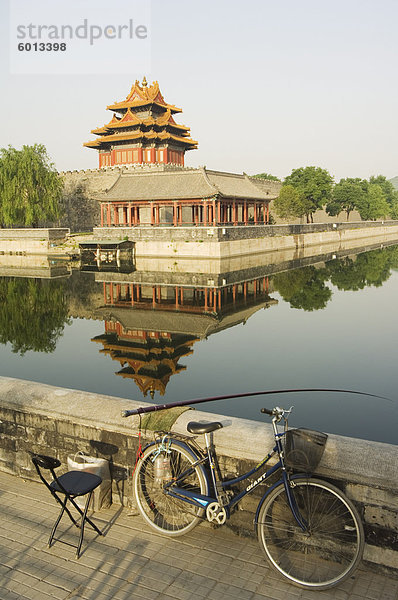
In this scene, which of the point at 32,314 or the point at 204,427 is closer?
the point at 204,427

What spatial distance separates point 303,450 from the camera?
3385mm

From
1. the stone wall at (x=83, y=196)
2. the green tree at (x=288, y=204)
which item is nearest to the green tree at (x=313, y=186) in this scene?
the green tree at (x=288, y=204)

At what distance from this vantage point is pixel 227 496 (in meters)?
3.81

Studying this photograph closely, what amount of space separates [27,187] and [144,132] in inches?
656

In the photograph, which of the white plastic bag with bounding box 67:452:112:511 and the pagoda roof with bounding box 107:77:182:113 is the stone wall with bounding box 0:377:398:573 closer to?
the white plastic bag with bounding box 67:452:112:511

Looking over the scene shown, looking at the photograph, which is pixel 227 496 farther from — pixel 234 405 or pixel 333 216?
pixel 333 216

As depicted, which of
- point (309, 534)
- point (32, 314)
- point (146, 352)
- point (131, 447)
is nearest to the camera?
point (309, 534)

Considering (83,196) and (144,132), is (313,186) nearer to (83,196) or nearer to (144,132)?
(144,132)

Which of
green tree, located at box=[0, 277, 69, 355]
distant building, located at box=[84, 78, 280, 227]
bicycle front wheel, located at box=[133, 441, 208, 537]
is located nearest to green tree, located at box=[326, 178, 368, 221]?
distant building, located at box=[84, 78, 280, 227]

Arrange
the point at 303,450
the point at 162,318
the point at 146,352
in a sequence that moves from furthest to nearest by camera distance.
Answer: the point at 162,318 → the point at 146,352 → the point at 303,450

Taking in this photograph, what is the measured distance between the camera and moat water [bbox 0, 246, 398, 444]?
10039 millimetres

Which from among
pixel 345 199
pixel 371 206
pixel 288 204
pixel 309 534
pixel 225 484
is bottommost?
pixel 309 534

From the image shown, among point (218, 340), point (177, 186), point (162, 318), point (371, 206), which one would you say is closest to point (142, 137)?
point (177, 186)

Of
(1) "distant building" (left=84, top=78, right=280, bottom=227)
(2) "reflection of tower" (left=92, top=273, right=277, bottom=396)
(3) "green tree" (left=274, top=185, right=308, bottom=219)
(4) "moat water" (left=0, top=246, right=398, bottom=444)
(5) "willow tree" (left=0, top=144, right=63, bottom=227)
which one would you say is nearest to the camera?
(4) "moat water" (left=0, top=246, right=398, bottom=444)
